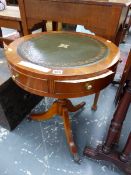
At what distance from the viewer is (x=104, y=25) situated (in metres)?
1.20

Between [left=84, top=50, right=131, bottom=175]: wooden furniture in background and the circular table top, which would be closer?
the circular table top

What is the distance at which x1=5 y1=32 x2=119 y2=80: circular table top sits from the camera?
2.67ft

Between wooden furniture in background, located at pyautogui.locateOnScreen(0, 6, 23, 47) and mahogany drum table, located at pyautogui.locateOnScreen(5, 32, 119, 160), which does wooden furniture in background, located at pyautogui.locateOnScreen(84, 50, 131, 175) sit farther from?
wooden furniture in background, located at pyautogui.locateOnScreen(0, 6, 23, 47)

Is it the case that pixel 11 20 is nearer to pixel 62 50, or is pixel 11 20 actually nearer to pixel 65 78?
pixel 62 50

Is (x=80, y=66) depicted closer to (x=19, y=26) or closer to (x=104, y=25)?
(x=104, y=25)

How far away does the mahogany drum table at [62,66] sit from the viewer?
81 cm

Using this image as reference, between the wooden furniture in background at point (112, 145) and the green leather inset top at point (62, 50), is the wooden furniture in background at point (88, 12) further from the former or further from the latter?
the wooden furniture in background at point (112, 145)

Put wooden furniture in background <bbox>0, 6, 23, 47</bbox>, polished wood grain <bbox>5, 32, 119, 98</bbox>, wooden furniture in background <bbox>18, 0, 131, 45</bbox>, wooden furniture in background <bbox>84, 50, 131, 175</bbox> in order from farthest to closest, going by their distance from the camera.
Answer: wooden furniture in background <bbox>0, 6, 23, 47</bbox>
wooden furniture in background <bbox>18, 0, 131, 45</bbox>
wooden furniture in background <bbox>84, 50, 131, 175</bbox>
polished wood grain <bbox>5, 32, 119, 98</bbox>

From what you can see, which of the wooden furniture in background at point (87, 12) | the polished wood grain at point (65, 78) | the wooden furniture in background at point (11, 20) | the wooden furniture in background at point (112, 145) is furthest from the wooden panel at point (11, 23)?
the wooden furniture in background at point (112, 145)

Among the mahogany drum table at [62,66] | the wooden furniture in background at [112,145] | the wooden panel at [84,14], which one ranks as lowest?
the wooden furniture in background at [112,145]

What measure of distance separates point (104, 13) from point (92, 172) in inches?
42.1

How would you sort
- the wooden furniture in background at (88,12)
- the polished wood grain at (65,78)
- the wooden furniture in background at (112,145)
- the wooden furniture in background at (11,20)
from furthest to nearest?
the wooden furniture in background at (11,20)
the wooden furniture in background at (88,12)
the wooden furniture in background at (112,145)
the polished wood grain at (65,78)

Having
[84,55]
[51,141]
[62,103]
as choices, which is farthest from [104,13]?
[51,141]

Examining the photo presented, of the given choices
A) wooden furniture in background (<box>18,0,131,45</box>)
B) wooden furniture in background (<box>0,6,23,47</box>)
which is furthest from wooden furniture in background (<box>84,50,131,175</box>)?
wooden furniture in background (<box>0,6,23,47</box>)
